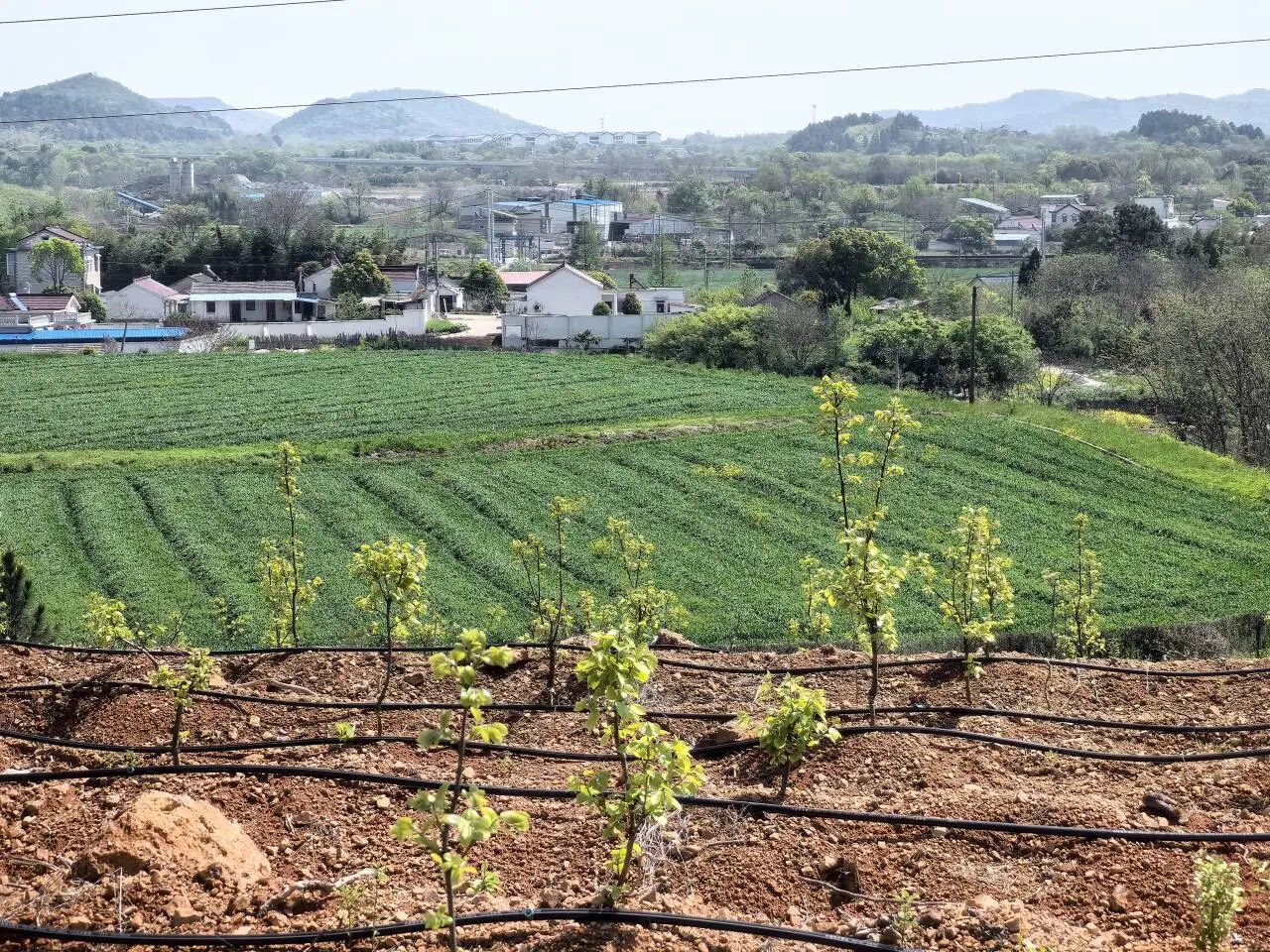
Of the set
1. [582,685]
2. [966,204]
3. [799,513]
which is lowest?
[799,513]

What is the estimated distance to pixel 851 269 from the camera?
55.6 m

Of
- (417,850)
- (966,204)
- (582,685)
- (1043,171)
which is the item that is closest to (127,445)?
(582,685)

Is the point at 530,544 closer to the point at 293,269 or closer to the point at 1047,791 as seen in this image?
the point at 1047,791

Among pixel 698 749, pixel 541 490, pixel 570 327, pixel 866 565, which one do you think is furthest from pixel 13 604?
pixel 570 327

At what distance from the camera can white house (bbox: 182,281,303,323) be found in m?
60.0

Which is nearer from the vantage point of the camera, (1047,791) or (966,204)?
(1047,791)

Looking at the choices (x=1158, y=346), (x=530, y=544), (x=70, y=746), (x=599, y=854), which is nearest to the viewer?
(x=599, y=854)

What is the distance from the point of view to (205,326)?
55406mm

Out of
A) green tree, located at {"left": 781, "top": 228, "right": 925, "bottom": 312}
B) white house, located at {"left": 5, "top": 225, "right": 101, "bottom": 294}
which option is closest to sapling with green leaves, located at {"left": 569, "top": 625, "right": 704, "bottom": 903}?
green tree, located at {"left": 781, "top": 228, "right": 925, "bottom": 312}

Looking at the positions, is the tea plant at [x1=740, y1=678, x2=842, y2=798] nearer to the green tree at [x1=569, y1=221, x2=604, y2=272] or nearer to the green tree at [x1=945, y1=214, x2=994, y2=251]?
the green tree at [x1=569, y1=221, x2=604, y2=272]

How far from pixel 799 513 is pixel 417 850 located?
64.0 feet

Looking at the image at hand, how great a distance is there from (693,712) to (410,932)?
11.9 feet

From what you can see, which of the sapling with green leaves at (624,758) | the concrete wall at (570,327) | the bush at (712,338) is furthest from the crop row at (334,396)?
the sapling with green leaves at (624,758)

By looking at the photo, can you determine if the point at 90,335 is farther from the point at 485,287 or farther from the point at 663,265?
the point at 663,265
